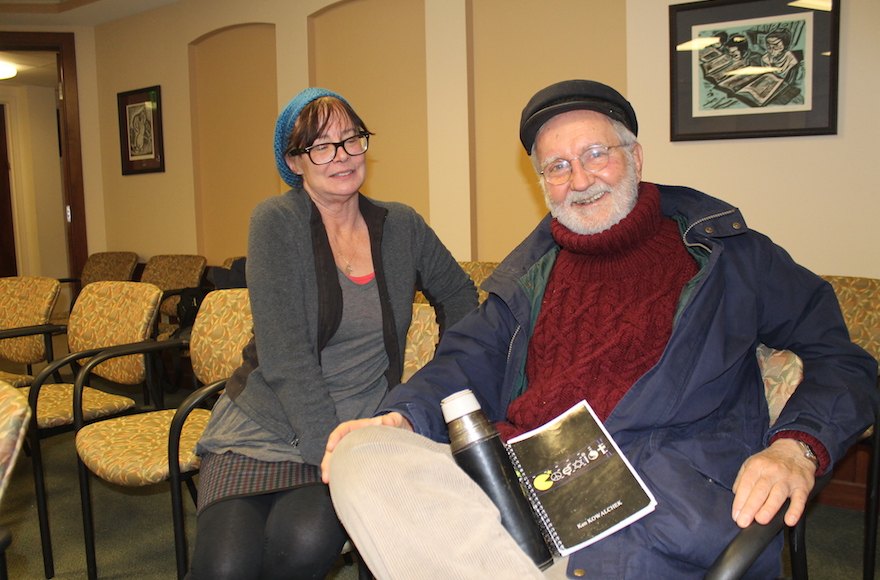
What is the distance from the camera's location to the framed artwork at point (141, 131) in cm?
527

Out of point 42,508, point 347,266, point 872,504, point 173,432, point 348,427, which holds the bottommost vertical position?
point 42,508

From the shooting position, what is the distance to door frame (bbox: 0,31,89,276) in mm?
5551

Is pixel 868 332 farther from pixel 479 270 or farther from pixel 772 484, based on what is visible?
pixel 479 270

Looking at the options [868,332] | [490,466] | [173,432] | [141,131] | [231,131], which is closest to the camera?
[490,466]

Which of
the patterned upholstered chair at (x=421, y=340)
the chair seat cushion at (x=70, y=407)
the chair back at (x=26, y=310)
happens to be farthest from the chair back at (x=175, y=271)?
the patterned upholstered chair at (x=421, y=340)

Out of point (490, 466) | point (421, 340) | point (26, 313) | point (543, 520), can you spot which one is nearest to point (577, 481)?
point (543, 520)

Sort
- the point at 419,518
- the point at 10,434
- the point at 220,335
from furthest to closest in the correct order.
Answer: the point at 220,335, the point at 10,434, the point at 419,518

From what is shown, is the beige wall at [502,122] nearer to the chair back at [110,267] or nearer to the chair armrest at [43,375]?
the chair back at [110,267]

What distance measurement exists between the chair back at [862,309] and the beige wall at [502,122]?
72 cm

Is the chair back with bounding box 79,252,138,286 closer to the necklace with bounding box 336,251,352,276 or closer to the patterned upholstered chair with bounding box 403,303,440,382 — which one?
the patterned upholstered chair with bounding box 403,303,440,382

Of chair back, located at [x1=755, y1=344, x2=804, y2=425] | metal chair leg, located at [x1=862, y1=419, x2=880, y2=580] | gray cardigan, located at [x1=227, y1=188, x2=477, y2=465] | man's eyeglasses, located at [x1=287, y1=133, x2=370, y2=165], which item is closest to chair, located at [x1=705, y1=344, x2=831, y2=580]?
chair back, located at [x1=755, y1=344, x2=804, y2=425]

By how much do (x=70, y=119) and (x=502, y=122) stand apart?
423 cm

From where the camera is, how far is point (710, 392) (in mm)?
1221

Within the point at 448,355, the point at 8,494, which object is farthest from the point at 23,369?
the point at 448,355
